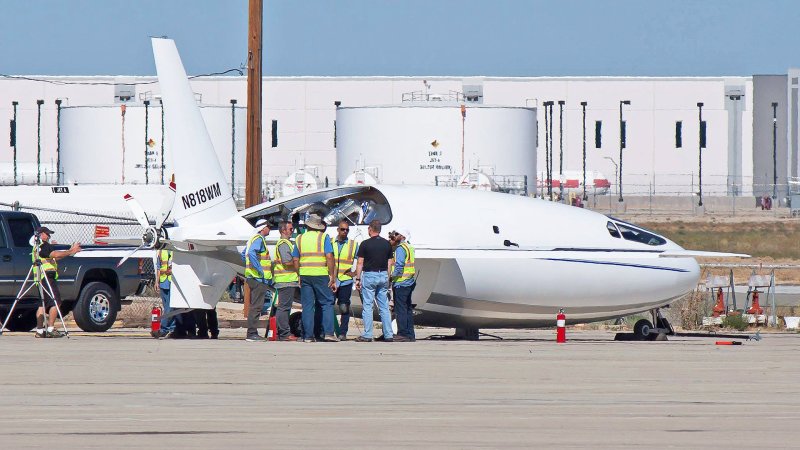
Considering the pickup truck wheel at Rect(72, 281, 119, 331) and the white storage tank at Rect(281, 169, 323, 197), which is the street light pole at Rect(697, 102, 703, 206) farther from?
the pickup truck wheel at Rect(72, 281, 119, 331)

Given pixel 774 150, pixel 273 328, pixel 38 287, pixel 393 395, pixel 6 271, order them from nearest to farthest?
pixel 393 395
pixel 273 328
pixel 38 287
pixel 6 271
pixel 774 150

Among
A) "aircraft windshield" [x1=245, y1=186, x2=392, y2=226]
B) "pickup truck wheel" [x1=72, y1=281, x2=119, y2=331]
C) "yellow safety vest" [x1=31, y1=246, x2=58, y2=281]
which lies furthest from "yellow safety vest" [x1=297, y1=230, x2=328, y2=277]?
"pickup truck wheel" [x1=72, y1=281, x2=119, y2=331]

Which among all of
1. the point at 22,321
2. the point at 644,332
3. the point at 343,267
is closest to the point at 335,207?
the point at 343,267

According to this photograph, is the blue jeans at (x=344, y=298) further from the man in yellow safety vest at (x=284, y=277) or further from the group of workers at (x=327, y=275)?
the man in yellow safety vest at (x=284, y=277)

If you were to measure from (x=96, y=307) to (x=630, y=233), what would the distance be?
367 inches

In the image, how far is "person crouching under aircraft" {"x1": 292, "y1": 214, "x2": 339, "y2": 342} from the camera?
69.4 ft

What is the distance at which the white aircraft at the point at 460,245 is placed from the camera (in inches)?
848

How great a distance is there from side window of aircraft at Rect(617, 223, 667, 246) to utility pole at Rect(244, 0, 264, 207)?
8.05 metres

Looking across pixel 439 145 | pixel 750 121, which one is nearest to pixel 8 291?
pixel 439 145

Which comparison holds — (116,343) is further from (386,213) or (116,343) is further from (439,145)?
(439,145)

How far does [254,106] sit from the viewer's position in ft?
95.3

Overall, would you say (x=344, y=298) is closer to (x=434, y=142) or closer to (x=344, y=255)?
(x=344, y=255)

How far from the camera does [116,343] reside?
68.8 feet

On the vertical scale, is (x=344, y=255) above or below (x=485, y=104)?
below
